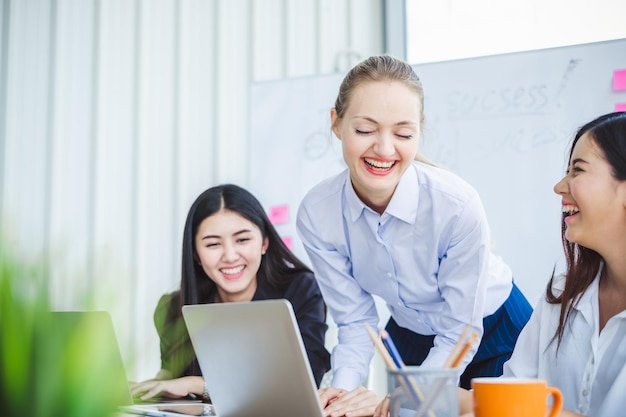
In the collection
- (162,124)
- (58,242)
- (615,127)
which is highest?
(162,124)

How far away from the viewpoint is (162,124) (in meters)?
3.31

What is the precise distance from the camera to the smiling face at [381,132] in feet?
5.19

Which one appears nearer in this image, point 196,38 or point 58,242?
point 58,242

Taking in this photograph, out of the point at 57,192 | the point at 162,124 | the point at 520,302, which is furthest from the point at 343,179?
the point at 57,192

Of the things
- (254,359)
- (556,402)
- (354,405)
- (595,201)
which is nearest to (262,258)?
(354,405)

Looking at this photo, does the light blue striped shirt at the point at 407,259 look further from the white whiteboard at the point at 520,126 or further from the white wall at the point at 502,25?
the white wall at the point at 502,25

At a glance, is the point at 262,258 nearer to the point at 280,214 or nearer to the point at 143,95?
the point at 280,214

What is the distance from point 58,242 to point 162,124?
10.0 ft

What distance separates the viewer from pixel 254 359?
995 millimetres

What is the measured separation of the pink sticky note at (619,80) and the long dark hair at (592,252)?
1178mm

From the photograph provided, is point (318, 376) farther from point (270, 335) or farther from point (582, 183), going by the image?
point (270, 335)

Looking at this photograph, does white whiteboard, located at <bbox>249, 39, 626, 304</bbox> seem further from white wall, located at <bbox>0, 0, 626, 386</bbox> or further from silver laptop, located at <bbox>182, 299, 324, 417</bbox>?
silver laptop, located at <bbox>182, 299, 324, 417</bbox>

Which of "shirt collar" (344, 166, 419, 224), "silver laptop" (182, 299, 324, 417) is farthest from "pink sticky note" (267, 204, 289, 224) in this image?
"silver laptop" (182, 299, 324, 417)

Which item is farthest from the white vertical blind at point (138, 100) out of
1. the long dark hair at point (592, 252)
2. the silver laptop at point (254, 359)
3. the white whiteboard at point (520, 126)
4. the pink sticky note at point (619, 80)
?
the silver laptop at point (254, 359)
